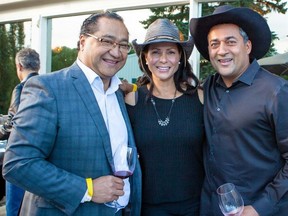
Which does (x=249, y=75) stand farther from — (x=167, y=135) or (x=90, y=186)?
(x=90, y=186)

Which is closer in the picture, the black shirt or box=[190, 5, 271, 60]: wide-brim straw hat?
the black shirt

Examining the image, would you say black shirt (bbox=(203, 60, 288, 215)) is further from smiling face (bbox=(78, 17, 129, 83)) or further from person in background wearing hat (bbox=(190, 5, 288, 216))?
smiling face (bbox=(78, 17, 129, 83))

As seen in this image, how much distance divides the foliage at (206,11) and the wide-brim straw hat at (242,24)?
5.92 feet

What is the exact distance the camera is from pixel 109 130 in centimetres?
220

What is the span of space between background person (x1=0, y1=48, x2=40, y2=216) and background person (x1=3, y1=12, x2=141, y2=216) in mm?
1916

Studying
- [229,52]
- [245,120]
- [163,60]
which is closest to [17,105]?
[163,60]

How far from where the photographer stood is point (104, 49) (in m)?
2.25

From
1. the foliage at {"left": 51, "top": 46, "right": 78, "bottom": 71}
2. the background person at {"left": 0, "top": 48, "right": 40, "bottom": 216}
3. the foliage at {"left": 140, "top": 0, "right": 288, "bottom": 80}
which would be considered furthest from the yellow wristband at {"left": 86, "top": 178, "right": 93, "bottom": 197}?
the foliage at {"left": 51, "top": 46, "right": 78, "bottom": 71}

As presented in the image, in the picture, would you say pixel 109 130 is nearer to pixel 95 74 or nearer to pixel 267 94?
pixel 95 74

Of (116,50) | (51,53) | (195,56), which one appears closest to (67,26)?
(51,53)

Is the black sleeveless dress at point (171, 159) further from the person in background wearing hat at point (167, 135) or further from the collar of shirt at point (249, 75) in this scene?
the collar of shirt at point (249, 75)

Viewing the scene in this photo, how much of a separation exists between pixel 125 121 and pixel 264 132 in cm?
84

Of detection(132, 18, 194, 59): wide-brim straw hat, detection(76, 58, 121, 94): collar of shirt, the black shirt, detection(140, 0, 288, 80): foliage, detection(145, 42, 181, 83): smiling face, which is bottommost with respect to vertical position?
the black shirt

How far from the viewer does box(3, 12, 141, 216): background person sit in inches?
75.5
